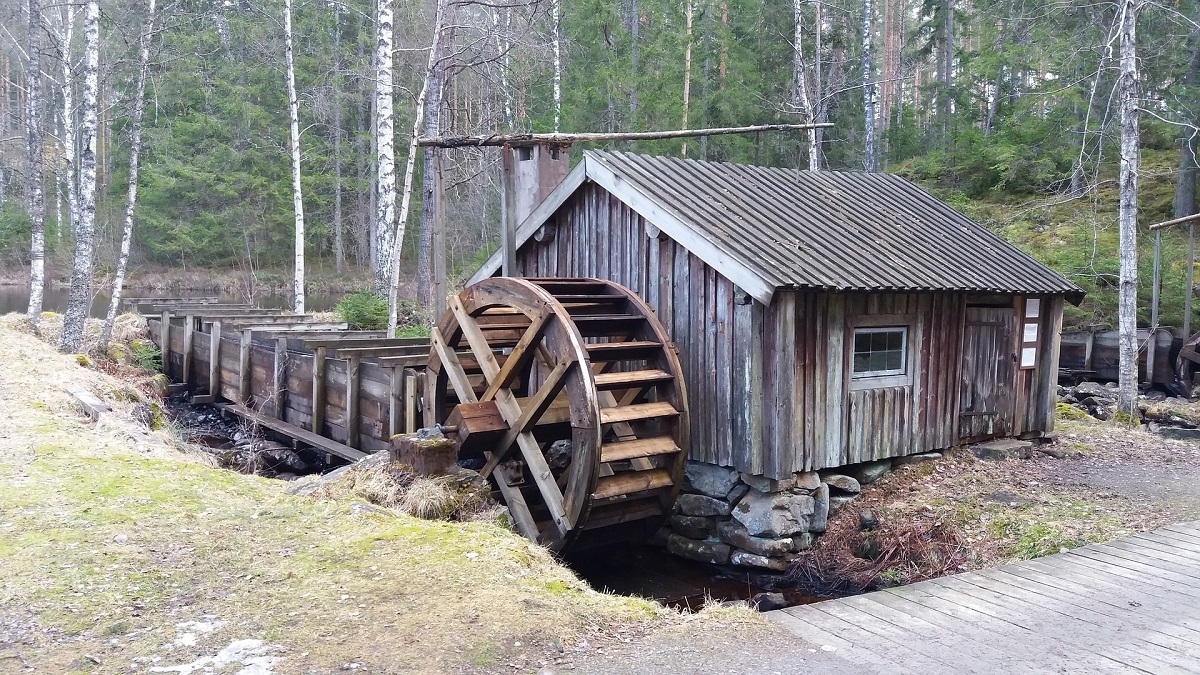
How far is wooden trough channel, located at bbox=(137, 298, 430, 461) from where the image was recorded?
9.66 meters

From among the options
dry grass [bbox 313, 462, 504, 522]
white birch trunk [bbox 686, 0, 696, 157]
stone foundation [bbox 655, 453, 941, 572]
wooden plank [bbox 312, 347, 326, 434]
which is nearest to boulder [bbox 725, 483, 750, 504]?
stone foundation [bbox 655, 453, 941, 572]

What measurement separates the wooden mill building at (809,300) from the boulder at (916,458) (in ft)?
0.45

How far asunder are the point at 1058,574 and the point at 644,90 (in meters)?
16.7

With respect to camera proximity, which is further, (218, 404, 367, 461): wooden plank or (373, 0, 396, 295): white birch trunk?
(373, 0, 396, 295): white birch trunk

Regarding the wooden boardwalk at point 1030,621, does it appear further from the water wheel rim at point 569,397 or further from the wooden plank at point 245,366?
the wooden plank at point 245,366

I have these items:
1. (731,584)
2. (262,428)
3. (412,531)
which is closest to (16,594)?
(412,531)

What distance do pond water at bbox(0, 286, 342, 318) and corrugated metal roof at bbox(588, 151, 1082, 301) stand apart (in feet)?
63.0

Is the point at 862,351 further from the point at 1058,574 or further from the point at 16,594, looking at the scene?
the point at 16,594

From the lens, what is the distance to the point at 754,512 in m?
7.62

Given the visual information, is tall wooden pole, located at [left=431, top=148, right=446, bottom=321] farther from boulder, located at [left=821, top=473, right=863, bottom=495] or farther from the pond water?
the pond water

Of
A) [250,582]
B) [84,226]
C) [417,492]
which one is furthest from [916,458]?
[84,226]

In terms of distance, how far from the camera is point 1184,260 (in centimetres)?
1683

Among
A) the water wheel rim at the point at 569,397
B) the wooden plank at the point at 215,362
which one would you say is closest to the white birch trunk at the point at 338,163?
the wooden plank at the point at 215,362

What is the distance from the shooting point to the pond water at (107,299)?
25719 millimetres
